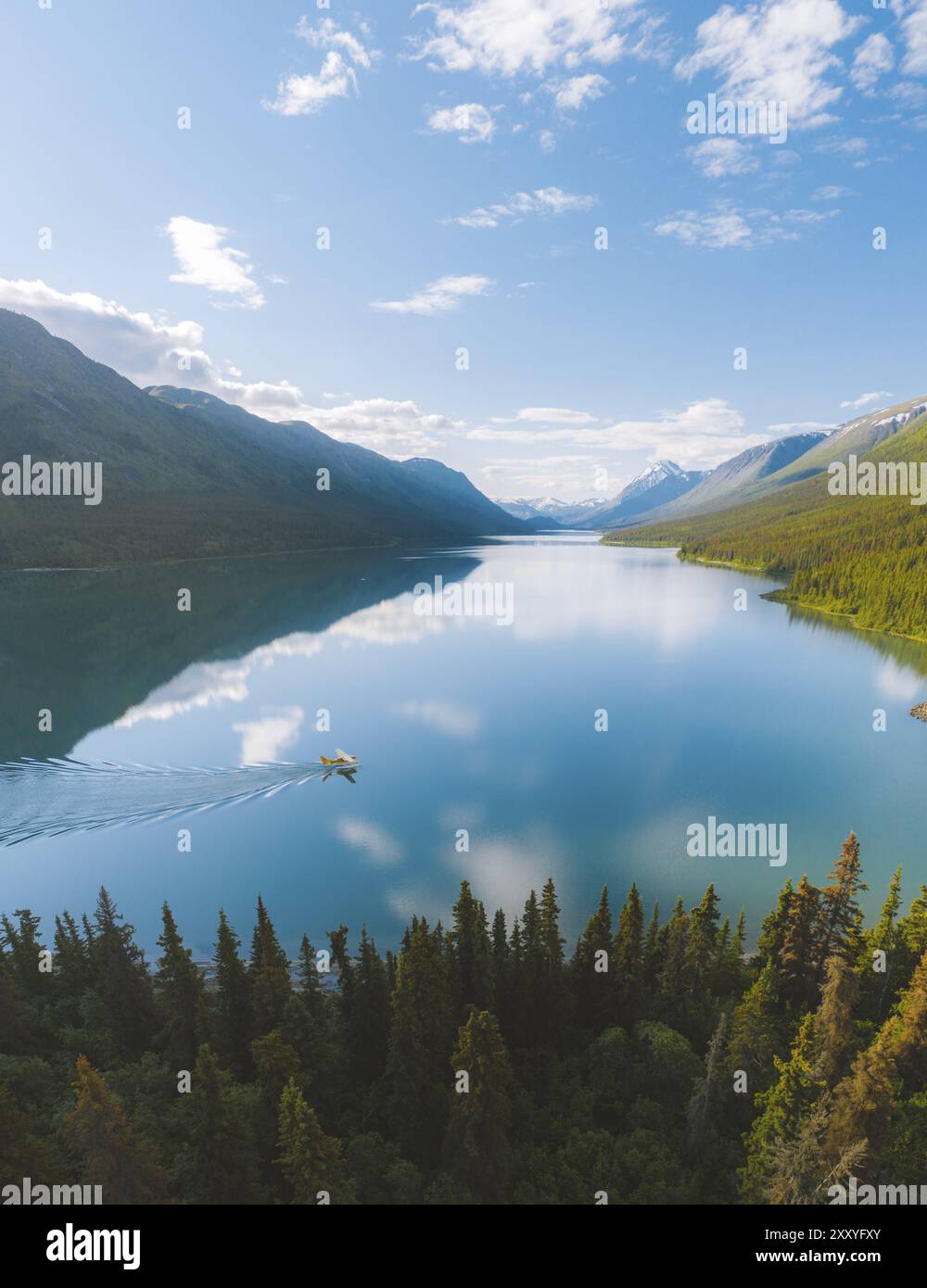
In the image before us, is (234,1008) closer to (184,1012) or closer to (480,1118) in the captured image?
(184,1012)

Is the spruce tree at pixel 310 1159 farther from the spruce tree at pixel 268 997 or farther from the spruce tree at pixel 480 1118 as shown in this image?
the spruce tree at pixel 268 997

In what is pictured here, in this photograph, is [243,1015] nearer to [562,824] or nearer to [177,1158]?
[177,1158]

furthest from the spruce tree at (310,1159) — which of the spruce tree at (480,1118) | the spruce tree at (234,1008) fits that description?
the spruce tree at (234,1008)

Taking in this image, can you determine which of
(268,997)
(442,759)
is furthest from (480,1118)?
(442,759)

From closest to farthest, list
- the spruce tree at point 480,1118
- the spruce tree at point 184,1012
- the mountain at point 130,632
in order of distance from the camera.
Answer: the spruce tree at point 480,1118
the spruce tree at point 184,1012
the mountain at point 130,632

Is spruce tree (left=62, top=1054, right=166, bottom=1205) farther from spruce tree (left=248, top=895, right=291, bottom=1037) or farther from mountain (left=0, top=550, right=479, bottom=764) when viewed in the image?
mountain (left=0, top=550, right=479, bottom=764)

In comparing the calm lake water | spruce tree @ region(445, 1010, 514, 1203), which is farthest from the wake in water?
spruce tree @ region(445, 1010, 514, 1203)
